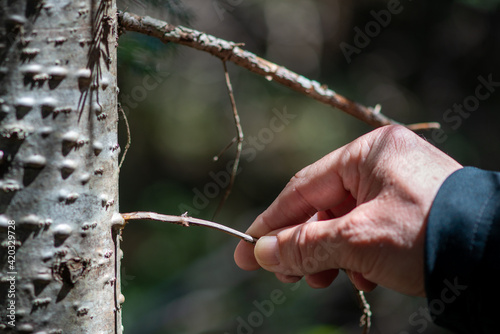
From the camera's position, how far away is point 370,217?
88cm

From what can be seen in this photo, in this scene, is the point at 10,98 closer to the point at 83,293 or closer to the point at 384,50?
the point at 83,293

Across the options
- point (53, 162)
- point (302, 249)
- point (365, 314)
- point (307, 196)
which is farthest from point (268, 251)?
point (53, 162)

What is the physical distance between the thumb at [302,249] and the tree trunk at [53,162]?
43 cm

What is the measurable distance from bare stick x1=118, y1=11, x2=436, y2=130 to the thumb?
0.50m

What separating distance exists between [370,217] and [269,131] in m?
4.46

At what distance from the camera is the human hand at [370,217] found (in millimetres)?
855

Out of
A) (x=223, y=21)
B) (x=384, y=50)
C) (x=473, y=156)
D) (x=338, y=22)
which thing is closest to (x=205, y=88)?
(x=223, y=21)

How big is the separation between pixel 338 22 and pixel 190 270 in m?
3.46

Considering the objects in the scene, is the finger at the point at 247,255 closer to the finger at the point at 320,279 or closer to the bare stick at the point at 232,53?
the finger at the point at 320,279

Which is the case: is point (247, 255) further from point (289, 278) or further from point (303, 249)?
point (303, 249)

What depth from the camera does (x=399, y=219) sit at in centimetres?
85

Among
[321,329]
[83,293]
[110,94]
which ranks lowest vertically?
[321,329]

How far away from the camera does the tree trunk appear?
75 cm

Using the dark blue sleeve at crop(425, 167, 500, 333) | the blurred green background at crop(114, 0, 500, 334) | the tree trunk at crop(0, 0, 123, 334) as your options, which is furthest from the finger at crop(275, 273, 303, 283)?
the blurred green background at crop(114, 0, 500, 334)
